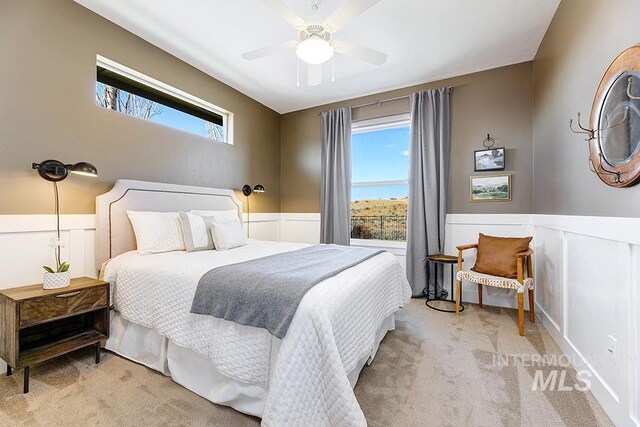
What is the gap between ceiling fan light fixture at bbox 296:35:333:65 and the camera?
80.5 inches

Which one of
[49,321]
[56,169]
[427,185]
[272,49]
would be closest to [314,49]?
[272,49]

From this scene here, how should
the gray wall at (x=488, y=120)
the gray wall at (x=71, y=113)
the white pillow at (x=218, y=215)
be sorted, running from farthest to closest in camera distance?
the gray wall at (x=488, y=120)
the white pillow at (x=218, y=215)
the gray wall at (x=71, y=113)

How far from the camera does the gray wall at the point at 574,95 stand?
1514 mm

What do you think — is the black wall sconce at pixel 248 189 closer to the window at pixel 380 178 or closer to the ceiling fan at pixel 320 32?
the window at pixel 380 178

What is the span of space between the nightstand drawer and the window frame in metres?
3.09

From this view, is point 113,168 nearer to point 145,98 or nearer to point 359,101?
point 145,98

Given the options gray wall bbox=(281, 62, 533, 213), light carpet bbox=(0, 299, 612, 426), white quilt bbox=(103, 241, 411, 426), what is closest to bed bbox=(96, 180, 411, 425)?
Result: white quilt bbox=(103, 241, 411, 426)

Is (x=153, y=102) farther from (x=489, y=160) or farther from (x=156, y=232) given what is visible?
(x=489, y=160)

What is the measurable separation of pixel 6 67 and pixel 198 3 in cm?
145

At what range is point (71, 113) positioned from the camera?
7.58 ft

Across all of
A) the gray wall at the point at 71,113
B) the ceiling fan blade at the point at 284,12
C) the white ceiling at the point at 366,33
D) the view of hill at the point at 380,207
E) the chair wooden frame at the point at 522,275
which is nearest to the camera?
the ceiling fan blade at the point at 284,12

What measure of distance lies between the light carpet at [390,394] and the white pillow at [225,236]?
114cm

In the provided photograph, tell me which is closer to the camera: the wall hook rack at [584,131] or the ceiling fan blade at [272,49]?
the wall hook rack at [584,131]

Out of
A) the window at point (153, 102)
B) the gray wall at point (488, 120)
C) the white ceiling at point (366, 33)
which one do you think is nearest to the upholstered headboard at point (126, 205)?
the window at point (153, 102)
